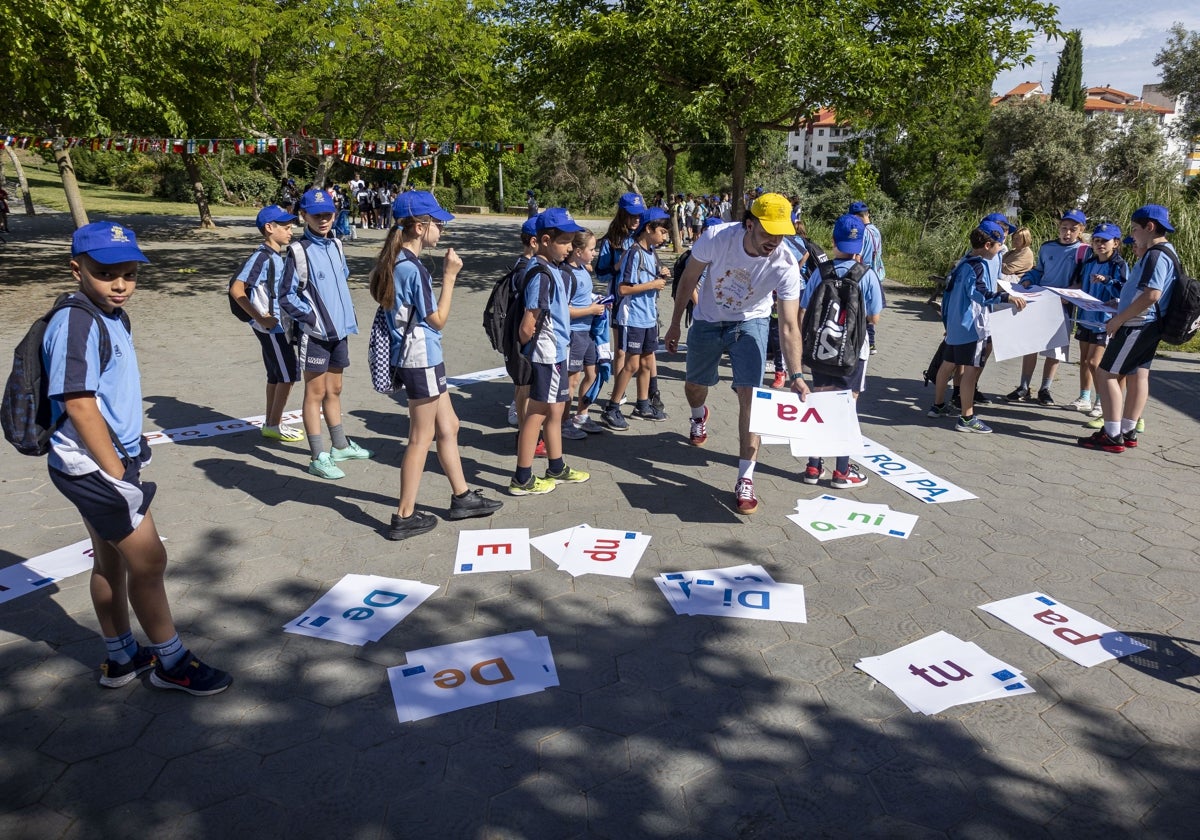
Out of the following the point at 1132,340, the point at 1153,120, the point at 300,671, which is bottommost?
the point at 300,671

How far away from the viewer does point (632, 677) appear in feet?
11.1

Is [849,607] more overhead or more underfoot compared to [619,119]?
more underfoot

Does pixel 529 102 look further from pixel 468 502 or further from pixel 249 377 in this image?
pixel 468 502

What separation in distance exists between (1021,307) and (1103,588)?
3416 millimetres

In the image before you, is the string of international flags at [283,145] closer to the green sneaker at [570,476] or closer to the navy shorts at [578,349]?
the navy shorts at [578,349]

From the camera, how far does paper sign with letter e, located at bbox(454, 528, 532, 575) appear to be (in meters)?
4.30

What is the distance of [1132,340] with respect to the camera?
595cm

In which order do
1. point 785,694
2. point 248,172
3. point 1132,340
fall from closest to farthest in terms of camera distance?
point 785,694, point 1132,340, point 248,172

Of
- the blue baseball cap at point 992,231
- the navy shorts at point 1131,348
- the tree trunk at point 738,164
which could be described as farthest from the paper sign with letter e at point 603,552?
the tree trunk at point 738,164

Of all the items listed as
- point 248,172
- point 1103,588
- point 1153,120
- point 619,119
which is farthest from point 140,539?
point 248,172

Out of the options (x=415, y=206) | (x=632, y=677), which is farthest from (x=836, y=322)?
(x=632, y=677)

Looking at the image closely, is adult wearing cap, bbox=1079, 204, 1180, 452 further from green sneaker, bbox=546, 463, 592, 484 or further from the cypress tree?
A: the cypress tree

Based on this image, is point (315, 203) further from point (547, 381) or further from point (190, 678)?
point (190, 678)

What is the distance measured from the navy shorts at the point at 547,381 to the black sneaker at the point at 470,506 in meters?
0.72
